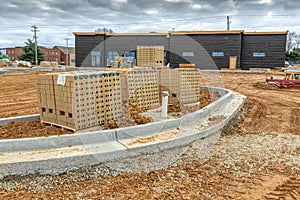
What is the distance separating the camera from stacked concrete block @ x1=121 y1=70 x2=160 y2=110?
7.71 m

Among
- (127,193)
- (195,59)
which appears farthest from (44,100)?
(195,59)

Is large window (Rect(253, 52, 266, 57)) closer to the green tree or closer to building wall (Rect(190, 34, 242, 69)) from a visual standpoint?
building wall (Rect(190, 34, 242, 69))

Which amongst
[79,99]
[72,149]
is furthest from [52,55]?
[72,149]

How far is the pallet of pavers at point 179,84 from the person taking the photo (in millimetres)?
8953

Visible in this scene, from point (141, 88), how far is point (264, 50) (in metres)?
29.5

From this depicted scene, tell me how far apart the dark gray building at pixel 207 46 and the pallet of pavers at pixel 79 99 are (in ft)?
93.1

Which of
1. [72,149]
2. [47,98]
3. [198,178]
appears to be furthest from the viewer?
[47,98]

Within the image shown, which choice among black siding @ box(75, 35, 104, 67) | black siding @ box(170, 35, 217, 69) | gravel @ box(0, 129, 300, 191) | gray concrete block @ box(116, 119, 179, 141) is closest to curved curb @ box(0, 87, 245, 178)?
gray concrete block @ box(116, 119, 179, 141)

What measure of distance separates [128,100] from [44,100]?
247 cm

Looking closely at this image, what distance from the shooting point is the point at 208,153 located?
5.30 metres

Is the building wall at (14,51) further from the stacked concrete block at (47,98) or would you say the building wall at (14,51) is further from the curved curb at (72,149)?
the curved curb at (72,149)

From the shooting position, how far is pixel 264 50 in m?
33.0

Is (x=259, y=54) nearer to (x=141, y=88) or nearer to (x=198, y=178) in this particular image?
(x=141, y=88)

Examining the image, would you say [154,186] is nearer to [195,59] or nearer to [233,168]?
[233,168]
